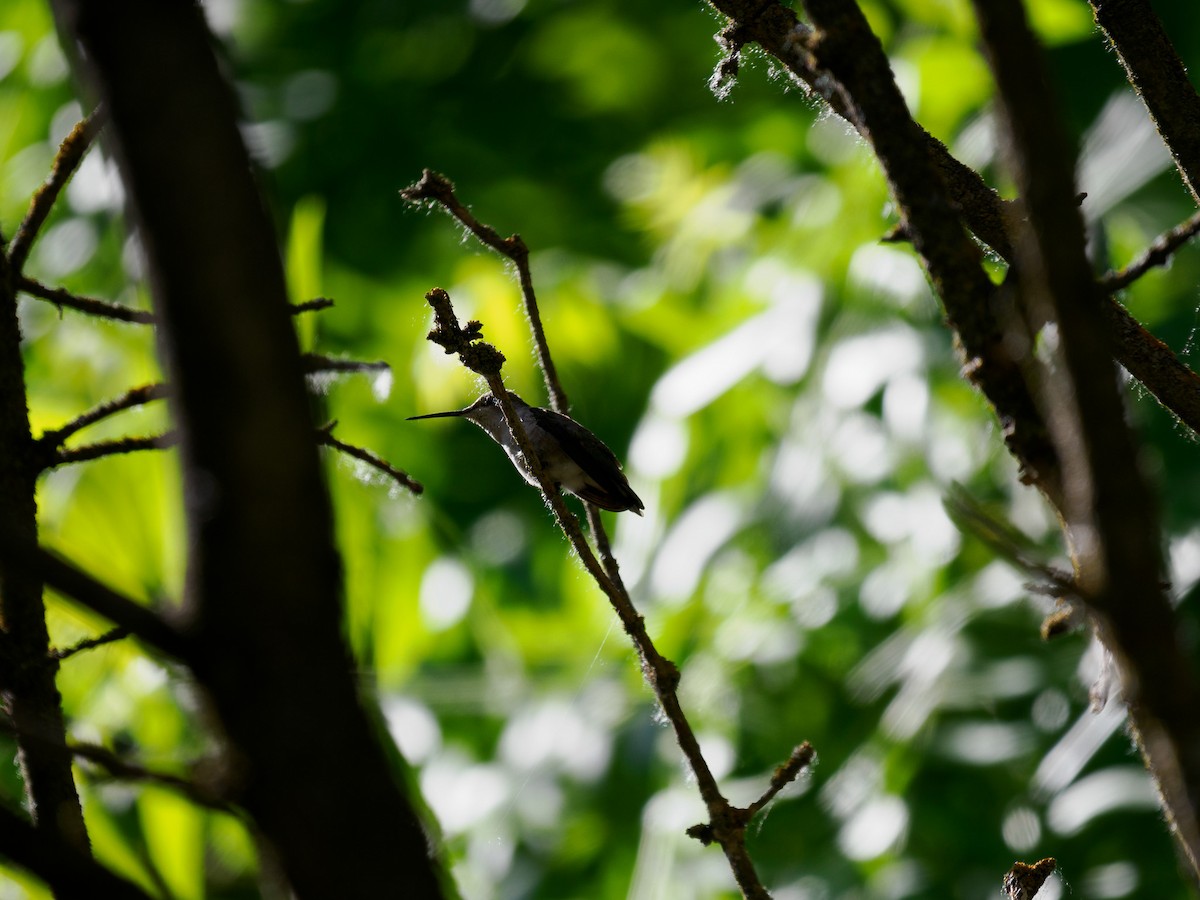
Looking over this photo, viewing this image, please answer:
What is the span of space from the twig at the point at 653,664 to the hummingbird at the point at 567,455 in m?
0.78

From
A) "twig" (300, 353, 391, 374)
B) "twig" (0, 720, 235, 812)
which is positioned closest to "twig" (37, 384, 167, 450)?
"twig" (300, 353, 391, 374)

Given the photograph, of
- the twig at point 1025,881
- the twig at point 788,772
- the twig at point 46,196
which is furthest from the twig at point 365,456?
the twig at point 1025,881

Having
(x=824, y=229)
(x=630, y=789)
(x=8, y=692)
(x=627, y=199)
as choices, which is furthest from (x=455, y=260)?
(x=8, y=692)

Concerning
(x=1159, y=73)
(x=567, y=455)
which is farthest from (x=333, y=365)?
(x=567, y=455)

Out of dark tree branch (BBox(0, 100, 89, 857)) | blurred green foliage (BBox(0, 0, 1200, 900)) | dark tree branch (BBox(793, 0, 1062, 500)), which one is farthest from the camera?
blurred green foliage (BBox(0, 0, 1200, 900))

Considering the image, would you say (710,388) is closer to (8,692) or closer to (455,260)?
(455,260)

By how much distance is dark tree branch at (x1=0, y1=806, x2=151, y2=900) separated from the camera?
20.6 inches

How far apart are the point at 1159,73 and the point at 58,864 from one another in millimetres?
1103

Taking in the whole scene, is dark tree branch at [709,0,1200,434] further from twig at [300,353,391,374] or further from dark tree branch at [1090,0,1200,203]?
twig at [300,353,391,374]

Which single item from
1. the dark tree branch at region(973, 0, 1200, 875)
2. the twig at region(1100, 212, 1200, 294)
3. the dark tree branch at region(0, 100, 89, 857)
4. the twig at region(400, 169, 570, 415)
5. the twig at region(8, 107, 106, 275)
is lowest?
the dark tree branch at region(973, 0, 1200, 875)

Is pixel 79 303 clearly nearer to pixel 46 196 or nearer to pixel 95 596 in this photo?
pixel 46 196

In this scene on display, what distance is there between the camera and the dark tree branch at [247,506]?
1.66ft

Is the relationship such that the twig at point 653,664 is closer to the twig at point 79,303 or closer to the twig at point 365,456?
the twig at point 365,456

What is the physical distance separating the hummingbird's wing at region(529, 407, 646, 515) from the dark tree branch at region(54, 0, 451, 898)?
135cm
